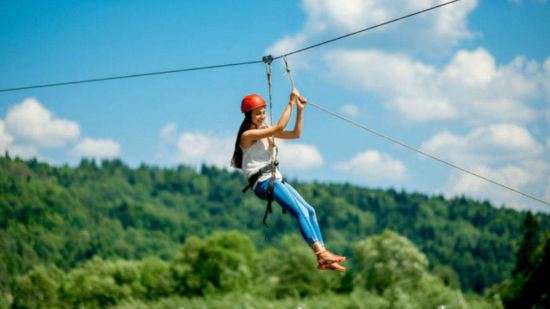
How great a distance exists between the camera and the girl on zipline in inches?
337

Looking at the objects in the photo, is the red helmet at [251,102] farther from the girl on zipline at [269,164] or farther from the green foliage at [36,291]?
the green foliage at [36,291]

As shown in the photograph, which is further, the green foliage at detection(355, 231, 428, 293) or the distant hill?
the distant hill

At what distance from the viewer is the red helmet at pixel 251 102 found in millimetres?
8922

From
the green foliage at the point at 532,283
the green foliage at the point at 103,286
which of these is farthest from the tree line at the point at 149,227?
the green foliage at the point at 532,283

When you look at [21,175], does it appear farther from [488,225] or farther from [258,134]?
[258,134]

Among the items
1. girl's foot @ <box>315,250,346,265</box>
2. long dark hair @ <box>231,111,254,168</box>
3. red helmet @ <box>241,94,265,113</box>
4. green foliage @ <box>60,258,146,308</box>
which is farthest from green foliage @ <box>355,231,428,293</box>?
red helmet @ <box>241,94,265,113</box>

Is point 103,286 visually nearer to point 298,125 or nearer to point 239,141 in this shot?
point 239,141

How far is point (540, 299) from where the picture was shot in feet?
149

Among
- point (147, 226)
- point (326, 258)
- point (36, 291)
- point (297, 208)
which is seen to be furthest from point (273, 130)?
point (147, 226)

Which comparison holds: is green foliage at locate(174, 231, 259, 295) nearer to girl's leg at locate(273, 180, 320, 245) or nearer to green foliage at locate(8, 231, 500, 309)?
green foliage at locate(8, 231, 500, 309)

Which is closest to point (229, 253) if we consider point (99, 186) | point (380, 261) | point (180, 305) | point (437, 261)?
point (180, 305)

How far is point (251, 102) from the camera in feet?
29.3

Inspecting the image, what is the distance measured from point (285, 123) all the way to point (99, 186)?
7211 inches

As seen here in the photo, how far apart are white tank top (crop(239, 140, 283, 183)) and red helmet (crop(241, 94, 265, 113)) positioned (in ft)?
1.60
